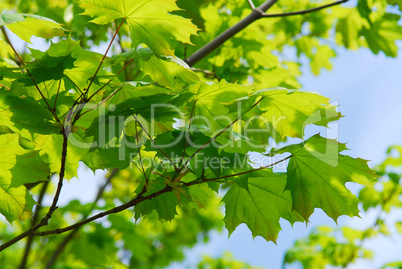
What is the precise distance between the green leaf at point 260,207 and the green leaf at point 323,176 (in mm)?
108

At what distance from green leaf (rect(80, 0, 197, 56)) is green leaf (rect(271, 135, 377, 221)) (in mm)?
605

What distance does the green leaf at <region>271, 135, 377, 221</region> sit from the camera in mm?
1500

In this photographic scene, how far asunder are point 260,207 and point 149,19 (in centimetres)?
91

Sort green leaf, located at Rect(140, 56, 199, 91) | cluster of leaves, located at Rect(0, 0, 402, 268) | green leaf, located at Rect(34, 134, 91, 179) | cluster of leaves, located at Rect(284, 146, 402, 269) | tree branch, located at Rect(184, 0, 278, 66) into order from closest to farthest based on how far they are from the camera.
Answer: cluster of leaves, located at Rect(0, 0, 402, 268) < green leaf, located at Rect(140, 56, 199, 91) < green leaf, located at Rect(34, 134, 91, 179) < tree branch, located at Rect(184, 0, 278, 66) < cluster of leaves, located at Rect(284, 146, 402, 269)

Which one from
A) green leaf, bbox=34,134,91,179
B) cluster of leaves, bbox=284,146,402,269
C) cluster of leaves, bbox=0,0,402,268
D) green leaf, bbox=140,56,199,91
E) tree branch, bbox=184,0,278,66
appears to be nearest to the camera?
cluster of leaves, bbox=0,0,402,268

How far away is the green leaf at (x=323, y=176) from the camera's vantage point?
1.50 meters

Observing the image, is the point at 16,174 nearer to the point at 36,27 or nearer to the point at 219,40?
the point at 36,27

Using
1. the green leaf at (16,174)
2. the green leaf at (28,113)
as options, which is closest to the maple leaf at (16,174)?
the green leaf at (16,174)

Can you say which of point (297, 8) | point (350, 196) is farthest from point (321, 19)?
point (350, 196)

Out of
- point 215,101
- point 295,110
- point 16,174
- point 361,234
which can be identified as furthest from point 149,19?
point 361,234

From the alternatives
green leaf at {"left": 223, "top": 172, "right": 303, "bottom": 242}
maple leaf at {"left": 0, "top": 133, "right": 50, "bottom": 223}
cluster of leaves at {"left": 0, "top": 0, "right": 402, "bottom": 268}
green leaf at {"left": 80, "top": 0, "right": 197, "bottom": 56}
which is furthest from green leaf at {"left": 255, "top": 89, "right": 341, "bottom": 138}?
maple leaf at {"left": 0, "top": 133, "right": 50, "bottom": 223}

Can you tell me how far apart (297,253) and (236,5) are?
3.68 meters

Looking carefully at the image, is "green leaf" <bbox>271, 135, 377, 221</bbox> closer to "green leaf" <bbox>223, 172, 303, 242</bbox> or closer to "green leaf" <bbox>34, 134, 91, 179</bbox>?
"green leaf" <bbox>223, 172, 303, 242</bbox>

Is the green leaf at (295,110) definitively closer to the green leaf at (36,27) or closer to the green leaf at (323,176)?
the green leaf at (323,176)
